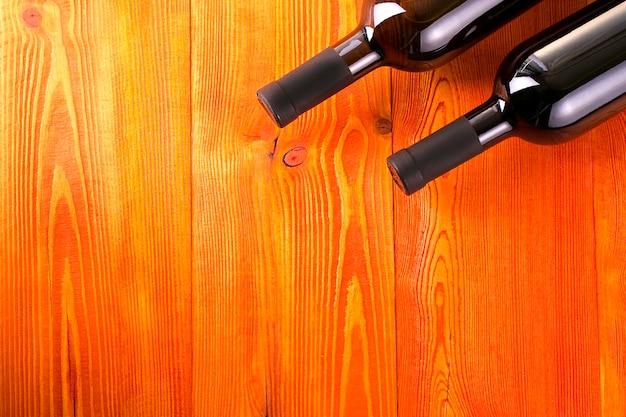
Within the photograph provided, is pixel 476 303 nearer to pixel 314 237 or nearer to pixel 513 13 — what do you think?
pixel 314 237

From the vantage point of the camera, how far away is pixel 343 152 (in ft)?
2.47

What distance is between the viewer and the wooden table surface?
726 millimetres

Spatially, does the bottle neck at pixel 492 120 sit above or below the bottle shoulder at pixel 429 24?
below

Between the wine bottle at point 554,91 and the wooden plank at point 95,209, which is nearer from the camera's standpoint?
the wine bottle at point 554,91

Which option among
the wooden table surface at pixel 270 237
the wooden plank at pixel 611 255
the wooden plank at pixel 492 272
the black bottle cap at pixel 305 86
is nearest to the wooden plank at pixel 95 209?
the wooden table surface at pixel 270 237

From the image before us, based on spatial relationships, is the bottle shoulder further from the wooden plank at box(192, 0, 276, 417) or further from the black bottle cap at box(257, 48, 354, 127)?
the wooden plank at box(192, 0, 276, 417)

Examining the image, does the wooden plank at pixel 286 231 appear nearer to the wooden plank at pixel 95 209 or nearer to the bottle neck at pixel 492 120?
the wooden plank at pixel 95 209

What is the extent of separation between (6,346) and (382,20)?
55 cm

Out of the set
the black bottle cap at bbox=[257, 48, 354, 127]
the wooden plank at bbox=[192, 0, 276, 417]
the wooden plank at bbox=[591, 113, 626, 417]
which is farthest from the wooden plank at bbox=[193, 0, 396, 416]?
the wooden plank at bbox=[591, 113, 626, 417]

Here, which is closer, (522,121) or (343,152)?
(522,121)

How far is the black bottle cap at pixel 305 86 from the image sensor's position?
0.64 metres

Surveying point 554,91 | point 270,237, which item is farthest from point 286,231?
point 554,91

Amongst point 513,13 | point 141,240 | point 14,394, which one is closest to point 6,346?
point 14,394

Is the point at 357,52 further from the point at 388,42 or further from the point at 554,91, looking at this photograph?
the point at 554,91
